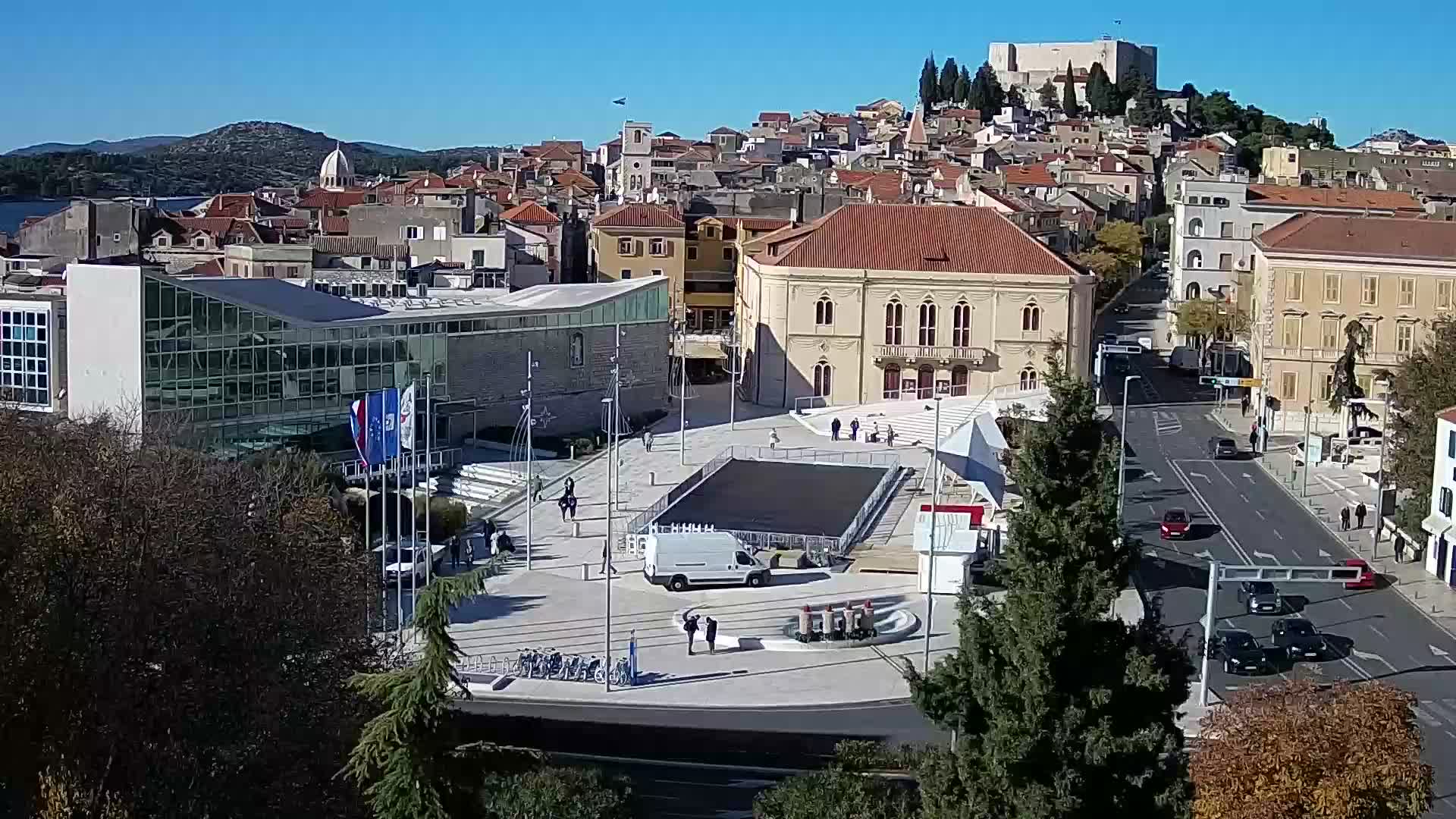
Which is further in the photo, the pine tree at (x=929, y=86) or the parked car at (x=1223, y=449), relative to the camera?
the pine tree at (x=929, y=86)

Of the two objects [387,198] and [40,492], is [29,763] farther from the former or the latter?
[387,198]

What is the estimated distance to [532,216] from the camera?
2923 inches

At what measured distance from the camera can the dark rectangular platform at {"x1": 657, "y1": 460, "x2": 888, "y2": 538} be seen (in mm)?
34906

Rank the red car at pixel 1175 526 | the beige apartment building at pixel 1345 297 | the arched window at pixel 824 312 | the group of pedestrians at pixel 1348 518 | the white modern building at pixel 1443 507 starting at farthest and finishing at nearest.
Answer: the arched window at pixel 824 312
the beige apartment building at pixel 1345 297
the group of pedestrians at pixel 1348 518
the red car at pixel 1175 526
the white modern building at pixel 1443 507

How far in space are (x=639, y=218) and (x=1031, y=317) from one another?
18.9m

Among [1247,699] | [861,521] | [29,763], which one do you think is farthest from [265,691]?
[861,521]

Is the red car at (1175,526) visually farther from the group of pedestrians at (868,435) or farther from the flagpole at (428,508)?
the flagpole at (428,508)

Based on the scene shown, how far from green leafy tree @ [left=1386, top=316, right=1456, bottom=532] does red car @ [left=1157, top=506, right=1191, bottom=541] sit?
160 inches

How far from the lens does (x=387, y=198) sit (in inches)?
3607

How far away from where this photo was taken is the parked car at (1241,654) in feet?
86.7

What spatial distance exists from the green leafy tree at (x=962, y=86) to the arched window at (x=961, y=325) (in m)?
104

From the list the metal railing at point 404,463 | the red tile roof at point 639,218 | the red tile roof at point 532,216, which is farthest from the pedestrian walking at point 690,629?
the red tile roof at point 532,216

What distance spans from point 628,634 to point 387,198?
66935mm

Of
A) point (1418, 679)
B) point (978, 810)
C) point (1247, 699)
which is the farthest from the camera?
point (1418, 679)
